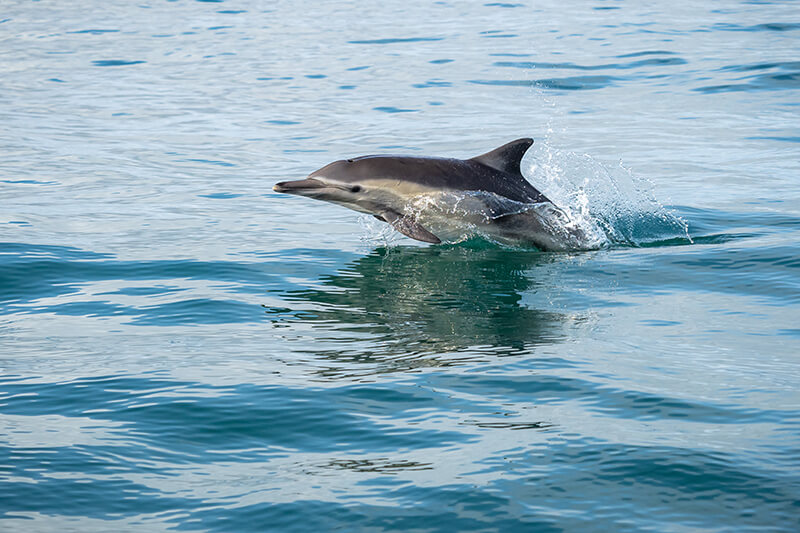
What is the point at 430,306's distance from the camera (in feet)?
29.0

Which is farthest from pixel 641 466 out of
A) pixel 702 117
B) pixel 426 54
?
pixel 426 54

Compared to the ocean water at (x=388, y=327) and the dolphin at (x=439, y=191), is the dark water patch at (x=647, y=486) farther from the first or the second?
the dolphin at (x=439, y=191)

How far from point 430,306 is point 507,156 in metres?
2.25

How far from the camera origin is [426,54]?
28.3m

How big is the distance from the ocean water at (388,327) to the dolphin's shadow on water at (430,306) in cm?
4

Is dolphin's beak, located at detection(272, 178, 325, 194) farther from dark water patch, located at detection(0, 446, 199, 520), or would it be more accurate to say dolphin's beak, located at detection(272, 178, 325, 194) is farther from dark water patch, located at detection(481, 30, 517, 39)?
dark water patch, located at detection(481, 30, 517, 39)

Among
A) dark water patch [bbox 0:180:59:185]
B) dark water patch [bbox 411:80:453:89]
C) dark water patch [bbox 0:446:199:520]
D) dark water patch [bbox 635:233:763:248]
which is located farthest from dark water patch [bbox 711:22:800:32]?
dark water patch [bbox 0:446:199:520]

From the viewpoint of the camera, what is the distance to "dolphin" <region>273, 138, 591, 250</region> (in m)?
10.4

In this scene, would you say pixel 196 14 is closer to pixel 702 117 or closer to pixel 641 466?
pixel 702 117

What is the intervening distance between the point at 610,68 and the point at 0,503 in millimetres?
21908

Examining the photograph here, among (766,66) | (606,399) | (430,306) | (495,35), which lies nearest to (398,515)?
(606,399)

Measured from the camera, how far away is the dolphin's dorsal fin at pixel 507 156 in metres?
10.4

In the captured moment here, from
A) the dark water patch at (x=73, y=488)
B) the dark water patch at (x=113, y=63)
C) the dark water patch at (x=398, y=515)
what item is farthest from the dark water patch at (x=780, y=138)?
the dark water patch at (x=113, y=63)

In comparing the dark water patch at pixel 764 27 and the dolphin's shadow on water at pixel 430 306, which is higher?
the dark water patch at pixel 764 27
